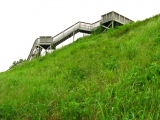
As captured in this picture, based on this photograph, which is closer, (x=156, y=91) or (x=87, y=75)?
Result: (x=156, y=91)

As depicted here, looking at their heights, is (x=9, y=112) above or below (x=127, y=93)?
below

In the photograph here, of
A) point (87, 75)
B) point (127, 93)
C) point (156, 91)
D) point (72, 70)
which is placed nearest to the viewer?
point (156, 91)

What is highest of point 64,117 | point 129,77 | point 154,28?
point 154,28

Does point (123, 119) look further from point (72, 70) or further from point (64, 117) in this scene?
point (72, 70)

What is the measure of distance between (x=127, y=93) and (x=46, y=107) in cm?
174

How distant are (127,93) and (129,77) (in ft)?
2.45

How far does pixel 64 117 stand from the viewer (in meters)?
4.79

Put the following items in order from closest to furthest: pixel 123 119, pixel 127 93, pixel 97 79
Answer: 1. pixel 123 119
2. pixel 127 93
3. pixel 97 79

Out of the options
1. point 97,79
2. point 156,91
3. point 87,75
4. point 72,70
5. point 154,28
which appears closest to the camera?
point 156,91

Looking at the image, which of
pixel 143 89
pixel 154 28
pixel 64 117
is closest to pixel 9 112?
pixel 64 117

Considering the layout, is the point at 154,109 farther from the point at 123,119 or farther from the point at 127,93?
the point at 127,93

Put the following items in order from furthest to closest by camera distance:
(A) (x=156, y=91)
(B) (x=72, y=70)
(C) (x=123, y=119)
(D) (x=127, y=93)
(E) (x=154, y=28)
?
1. (E) (x=154, y=28)
2. (B) (x=72, y=70)
3. (D) (x=127, y=93)
4. (A) (x=156, y=91)
5. (C) (x=123, y=119)

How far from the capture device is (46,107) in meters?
5.35

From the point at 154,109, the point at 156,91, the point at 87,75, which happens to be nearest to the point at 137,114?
the point at 154,109
